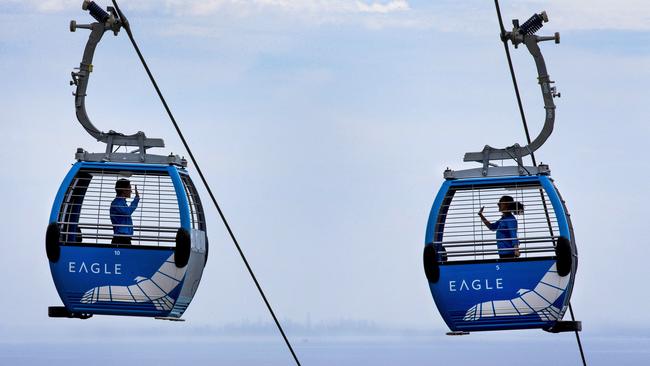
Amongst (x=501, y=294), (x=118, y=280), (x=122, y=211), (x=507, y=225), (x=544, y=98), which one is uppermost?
(x=544, y=98)

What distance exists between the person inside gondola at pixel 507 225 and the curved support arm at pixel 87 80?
14.5ft

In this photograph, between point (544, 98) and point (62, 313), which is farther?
point (544, 98)

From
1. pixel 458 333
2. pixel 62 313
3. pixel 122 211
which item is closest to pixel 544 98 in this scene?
pixel 458 333

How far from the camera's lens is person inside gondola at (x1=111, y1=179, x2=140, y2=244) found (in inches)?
782

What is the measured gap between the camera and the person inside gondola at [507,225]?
783 inches

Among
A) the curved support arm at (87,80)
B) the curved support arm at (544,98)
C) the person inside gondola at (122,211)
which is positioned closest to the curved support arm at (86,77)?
the curved support arm at (87,80)

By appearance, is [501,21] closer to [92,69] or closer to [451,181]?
[451,181]

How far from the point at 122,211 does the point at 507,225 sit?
15.5ft

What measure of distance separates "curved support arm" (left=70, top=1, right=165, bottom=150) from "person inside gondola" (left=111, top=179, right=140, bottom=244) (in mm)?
476

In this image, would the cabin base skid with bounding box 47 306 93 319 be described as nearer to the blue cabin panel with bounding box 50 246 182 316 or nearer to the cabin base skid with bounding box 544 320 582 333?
the blue cabin panel with bounding box 50 246 182 316

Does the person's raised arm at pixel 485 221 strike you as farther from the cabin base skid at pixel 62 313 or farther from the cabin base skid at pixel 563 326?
the cabin base skid at pixel 62 313

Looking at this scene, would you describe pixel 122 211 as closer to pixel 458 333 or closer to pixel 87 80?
pixel 87 80

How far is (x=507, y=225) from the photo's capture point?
2003cm

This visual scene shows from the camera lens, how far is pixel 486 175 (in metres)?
20.0
